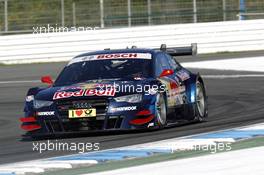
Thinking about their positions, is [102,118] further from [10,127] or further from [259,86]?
[259,86]

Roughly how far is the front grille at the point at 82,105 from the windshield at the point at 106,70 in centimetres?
91

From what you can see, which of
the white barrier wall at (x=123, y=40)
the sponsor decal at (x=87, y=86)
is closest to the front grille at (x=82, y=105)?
the sponsor decal at (x=87, y=86)

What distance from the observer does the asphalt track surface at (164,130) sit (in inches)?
416

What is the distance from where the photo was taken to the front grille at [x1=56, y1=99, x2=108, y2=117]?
11102 millimetres

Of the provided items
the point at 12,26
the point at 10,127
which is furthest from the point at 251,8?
the point at 10,127

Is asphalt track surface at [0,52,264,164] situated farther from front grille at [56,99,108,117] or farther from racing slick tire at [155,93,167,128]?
front grille at [56,99,108,117]

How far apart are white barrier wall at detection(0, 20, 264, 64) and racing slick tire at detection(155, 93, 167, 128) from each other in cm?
1651

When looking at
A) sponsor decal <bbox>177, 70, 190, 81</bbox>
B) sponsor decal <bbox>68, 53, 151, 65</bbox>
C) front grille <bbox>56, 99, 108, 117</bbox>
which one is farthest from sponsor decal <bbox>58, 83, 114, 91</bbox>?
sponsor decal <bbox>177, 70, 190, 81</bbox>

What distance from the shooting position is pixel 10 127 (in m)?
13.1

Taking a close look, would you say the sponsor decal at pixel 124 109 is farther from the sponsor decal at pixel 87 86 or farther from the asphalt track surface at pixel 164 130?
the sponsor decal at pixel 87 86

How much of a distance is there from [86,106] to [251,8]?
22629 mm

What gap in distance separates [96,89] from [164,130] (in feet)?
3.63

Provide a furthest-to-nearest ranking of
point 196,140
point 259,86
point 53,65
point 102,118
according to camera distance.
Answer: point 53,65 < point 259,86 < point 102,118 < point 196,140

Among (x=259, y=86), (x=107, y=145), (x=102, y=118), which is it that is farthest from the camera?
(x=259, y=86)
